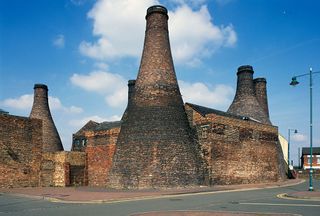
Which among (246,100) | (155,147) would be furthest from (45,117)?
(246,100)

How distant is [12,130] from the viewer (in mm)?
26422

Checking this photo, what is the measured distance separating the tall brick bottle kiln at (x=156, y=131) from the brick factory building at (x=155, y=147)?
2.5 inches

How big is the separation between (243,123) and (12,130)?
18135mm

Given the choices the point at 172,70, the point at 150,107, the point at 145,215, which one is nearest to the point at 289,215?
the point at 145,215

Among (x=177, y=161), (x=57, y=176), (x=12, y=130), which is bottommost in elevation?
(x=57, y=176)

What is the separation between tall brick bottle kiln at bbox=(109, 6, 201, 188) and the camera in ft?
74.2

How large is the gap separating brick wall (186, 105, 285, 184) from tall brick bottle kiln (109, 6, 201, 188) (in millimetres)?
1796

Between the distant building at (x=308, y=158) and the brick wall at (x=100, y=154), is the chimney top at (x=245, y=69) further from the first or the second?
the distant building at (x=308, y=158)

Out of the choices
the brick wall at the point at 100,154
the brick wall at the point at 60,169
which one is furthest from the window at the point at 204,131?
the brick wall at the point at 60,169

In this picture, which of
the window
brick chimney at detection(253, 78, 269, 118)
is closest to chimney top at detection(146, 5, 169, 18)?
the window

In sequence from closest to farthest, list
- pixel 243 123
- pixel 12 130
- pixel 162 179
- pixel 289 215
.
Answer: pixel 289 215 → pixel 162 179 → pixel 12 130 → pixel 243 123

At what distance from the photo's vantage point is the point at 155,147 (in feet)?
74.7

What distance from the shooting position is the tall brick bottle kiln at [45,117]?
35.8m

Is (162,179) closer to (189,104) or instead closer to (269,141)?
(189,104)
